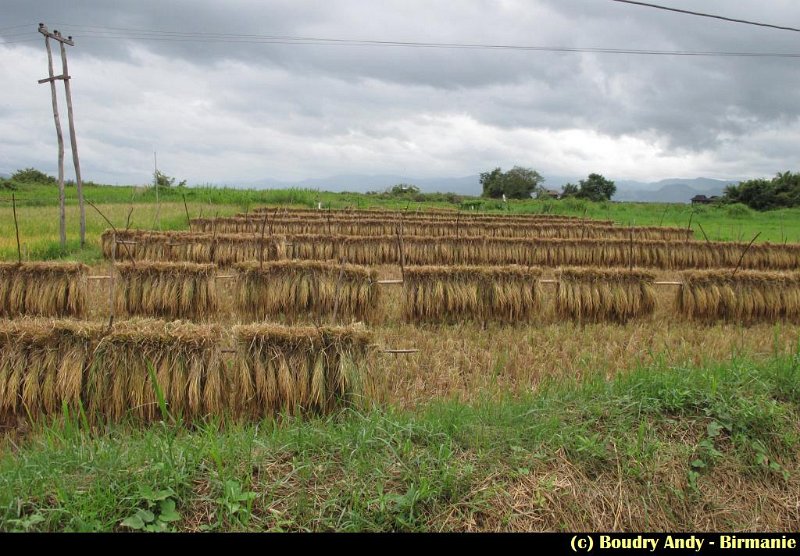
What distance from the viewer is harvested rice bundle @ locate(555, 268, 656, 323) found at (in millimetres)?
9156

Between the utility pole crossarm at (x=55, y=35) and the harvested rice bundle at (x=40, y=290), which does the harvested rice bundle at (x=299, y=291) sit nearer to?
the harvested rice bundle at (x=40, y=290)

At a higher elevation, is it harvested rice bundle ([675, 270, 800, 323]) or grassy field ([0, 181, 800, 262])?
grassy field ([0, 181, 800, 262])

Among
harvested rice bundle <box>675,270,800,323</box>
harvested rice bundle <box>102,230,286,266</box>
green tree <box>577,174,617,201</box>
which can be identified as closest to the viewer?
harvested rice bundle <box>675,270,800,323</box>

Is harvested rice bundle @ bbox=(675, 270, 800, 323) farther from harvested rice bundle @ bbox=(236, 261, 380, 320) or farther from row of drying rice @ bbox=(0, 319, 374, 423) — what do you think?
row of drying rice @ bbox=(0, 319, 374, 423)

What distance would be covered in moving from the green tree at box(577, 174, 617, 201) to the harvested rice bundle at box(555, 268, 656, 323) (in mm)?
46826

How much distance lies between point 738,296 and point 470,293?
16.8 feet

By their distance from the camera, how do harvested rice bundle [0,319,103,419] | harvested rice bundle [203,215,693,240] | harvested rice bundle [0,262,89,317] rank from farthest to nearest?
harvested rice bundle [203,215,693,240], harvested rice bundle [0,262,89,317], harvested rice bundle [0,319,103,419]

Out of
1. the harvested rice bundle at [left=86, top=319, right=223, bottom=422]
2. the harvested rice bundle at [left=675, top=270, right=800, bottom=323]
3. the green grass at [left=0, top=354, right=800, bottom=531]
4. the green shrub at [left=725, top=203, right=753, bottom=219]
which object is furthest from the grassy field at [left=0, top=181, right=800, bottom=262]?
the green grass at [left=0, top=354, right=800, bottom=531]

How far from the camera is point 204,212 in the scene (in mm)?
27203

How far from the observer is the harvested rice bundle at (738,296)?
947 centimetres
